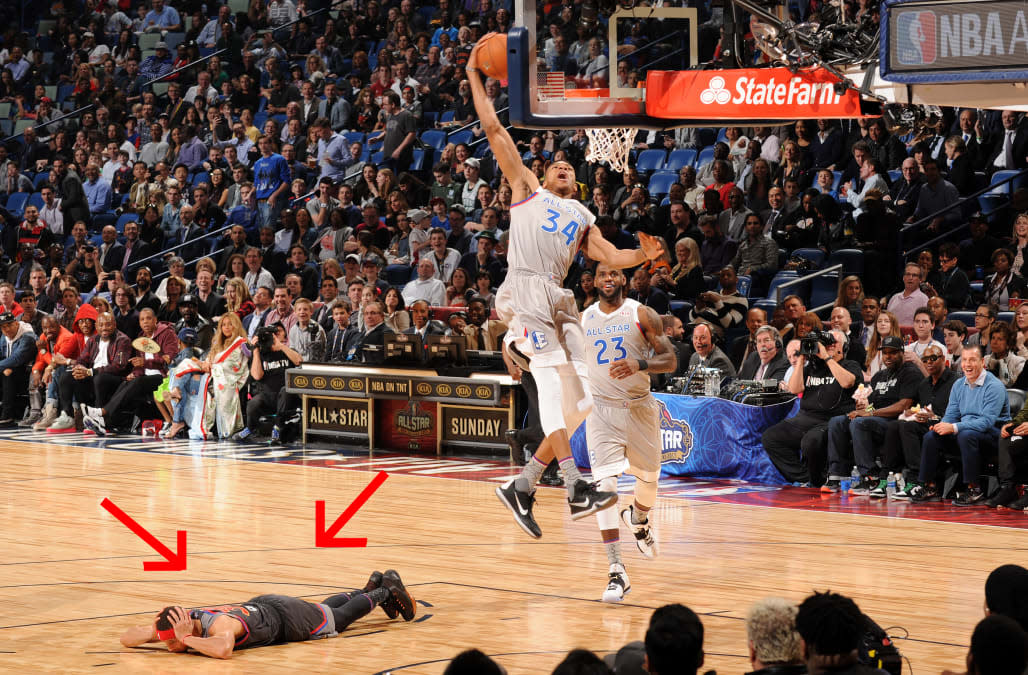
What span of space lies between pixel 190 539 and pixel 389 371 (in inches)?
222

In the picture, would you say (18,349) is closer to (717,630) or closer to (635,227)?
(635,227)

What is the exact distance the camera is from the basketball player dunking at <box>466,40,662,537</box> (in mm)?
8375

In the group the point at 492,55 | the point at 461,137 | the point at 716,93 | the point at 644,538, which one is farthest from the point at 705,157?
the point at 492,55

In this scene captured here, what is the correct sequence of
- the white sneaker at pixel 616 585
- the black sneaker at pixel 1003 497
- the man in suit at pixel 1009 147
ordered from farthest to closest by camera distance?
the man in suit at pixel 1009 147, the black sneaker at pixel 1003 497, the white sneaker at pixel 616 585

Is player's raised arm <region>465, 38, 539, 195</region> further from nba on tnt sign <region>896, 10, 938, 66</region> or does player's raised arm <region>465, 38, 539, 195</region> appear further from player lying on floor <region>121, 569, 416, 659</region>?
player lying on floor <region>121, 569, 416, 659</region>

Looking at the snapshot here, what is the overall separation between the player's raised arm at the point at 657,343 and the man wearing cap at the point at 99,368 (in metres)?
10.5

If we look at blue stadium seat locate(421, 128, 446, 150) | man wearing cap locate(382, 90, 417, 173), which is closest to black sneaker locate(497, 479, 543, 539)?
man wearing cap locate(382, 90, 417, 173)

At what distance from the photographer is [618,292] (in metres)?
9.80

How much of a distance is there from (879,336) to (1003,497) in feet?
6.42

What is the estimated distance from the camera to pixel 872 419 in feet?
42.5

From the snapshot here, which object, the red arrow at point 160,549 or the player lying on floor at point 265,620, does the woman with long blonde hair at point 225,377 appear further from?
the player lying on floor at point 265,620

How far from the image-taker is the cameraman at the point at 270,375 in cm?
1717

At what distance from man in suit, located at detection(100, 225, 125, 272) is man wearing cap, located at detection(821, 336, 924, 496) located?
43.3 ft

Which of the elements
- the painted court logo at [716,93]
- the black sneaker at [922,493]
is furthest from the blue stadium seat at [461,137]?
the painted court logo at [716,93]
